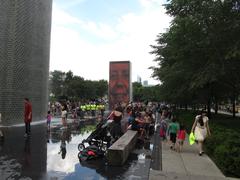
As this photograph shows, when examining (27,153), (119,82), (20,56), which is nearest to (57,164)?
(27,153)

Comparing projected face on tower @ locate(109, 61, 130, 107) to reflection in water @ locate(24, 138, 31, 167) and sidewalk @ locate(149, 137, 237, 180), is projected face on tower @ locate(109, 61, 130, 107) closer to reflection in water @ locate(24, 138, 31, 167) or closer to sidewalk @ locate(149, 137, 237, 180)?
reflection in water @ locate(24, 138, 31, 167)

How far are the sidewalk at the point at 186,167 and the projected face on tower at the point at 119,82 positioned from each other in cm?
3454

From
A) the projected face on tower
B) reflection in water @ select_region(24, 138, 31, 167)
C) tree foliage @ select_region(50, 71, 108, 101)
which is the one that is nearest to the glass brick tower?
reflection in water @ select_region(24, 138, 31, 167)

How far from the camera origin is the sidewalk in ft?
25.0

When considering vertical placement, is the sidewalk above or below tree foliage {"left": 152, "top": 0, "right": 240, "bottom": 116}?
below

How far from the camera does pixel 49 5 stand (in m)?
22.6

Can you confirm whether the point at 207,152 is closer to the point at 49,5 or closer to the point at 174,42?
the point at 174,42

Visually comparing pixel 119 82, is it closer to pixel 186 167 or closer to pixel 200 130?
pixel 200 130

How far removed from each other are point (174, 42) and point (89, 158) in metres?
9.90

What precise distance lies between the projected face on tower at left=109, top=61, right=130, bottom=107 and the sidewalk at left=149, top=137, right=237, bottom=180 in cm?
3454

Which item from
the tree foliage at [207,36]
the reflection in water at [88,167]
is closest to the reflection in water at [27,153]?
the reflection in water at [88,167]

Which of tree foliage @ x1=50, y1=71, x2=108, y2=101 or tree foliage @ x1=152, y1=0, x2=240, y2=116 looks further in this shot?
tree foliage @ x1=50, y1=71, x2=108, y2=101

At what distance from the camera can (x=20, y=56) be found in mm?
18406

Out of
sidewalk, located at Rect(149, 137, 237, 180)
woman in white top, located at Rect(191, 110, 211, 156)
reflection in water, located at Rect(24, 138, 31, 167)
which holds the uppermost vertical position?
woman in white top, located at Rect(191, 110, 211, 156)
